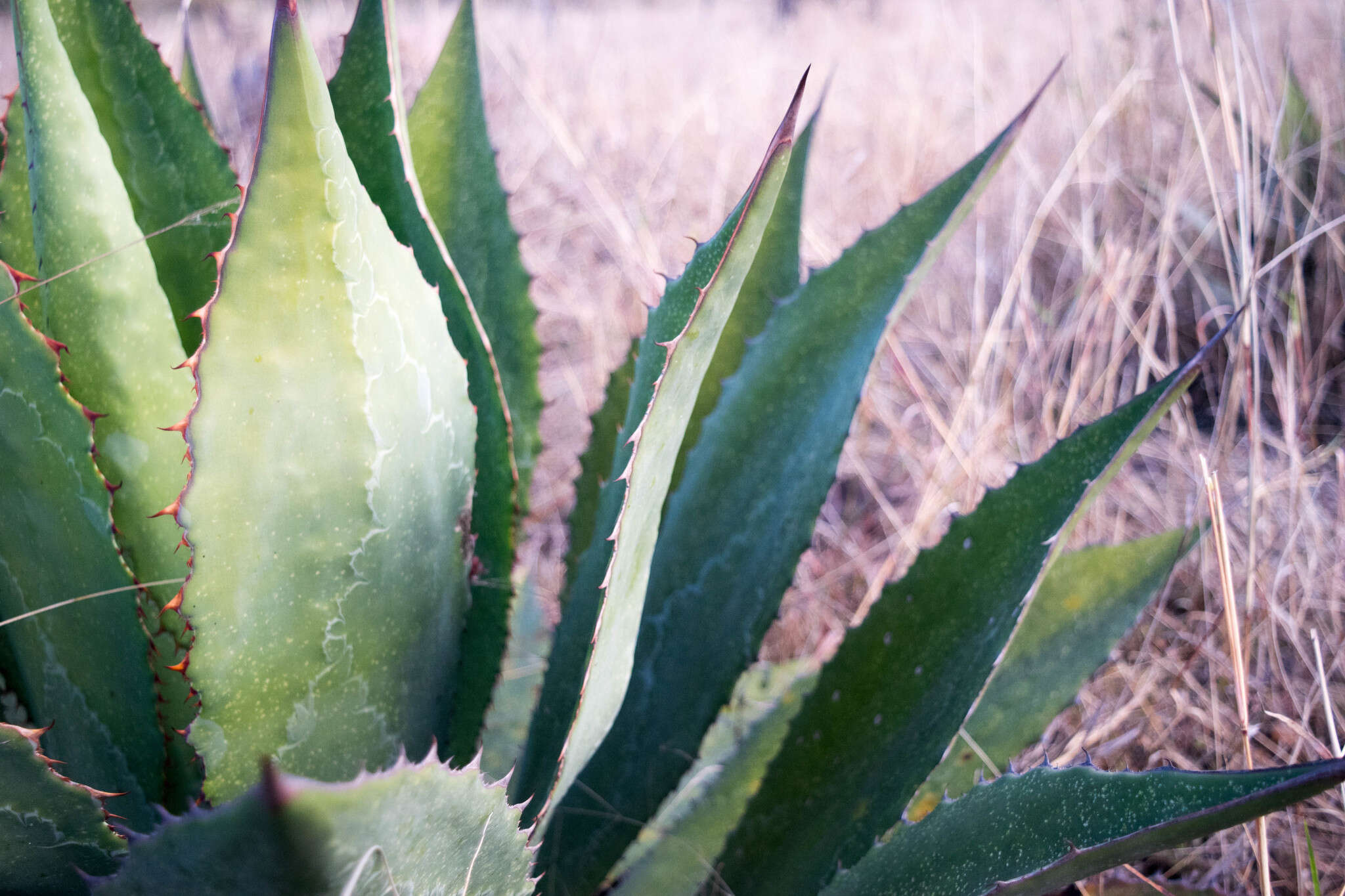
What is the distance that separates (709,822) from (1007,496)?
1.14ft

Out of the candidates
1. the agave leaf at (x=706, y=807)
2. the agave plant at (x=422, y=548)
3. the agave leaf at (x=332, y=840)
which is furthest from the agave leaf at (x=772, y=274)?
the agave leaf at (x=332, y=840)

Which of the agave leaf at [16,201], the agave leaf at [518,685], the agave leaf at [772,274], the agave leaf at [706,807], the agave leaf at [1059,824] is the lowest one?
the agave leaf at [706,807]

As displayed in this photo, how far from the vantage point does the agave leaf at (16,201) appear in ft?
1.50

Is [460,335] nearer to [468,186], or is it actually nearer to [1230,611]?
[468,186]

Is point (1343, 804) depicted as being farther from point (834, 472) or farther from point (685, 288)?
point (685, 288)

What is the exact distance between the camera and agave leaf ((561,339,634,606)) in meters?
0.61

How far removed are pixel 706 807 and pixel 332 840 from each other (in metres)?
0.49

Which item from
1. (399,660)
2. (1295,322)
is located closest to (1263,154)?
(1295,322)

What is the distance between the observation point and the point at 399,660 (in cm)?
46

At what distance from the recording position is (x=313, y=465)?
0.38m

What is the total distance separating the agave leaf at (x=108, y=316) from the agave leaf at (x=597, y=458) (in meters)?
0.25

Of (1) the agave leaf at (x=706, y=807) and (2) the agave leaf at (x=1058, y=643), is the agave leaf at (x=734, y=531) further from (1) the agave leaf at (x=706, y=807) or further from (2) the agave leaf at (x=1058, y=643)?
(2) the agave leaf at (x=1058, y=643)

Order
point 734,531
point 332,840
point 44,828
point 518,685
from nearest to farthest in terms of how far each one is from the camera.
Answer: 1. point 332,840
2. point 44,828
3. point 734,531
4. point 518,685

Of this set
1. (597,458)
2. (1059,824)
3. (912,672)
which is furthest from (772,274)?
(1059,824)
